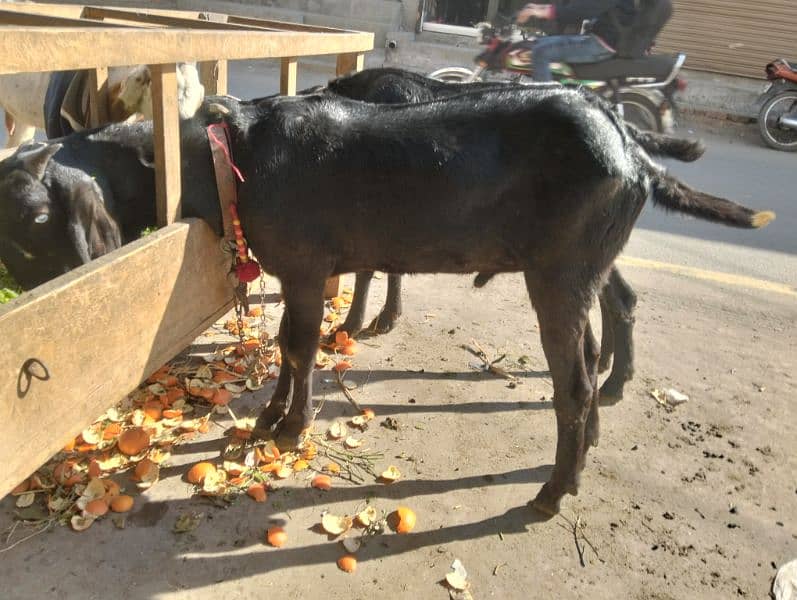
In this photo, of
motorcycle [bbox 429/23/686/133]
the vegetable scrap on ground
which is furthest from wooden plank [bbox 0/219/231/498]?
motorcycle [bbox 429/23/686/133]

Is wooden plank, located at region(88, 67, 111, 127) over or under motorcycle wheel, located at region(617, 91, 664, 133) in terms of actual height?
over

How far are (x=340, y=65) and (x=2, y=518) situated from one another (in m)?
3.31

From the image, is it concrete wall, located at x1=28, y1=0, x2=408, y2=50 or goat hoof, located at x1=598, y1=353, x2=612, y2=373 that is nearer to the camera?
goat hoof, located at x1=598, y1=353, x2=612, y2=373

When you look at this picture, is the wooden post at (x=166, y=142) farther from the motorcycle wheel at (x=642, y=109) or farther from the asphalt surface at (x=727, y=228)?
the motorcycle wheel at (x=642, y=109)

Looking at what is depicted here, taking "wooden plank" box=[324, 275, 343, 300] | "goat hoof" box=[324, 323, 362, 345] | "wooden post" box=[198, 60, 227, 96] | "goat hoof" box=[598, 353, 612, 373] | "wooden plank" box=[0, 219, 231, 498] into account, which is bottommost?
"goat hoof" box=[324, 323, 362, 345]

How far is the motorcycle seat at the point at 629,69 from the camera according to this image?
978 cm

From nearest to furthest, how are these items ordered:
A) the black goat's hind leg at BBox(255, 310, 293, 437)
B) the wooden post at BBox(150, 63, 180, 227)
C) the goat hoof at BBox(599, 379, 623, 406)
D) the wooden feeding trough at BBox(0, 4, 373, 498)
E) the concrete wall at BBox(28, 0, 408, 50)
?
the wooden feeding trough at BBox(0, 4, 373, 498)
the wooden post at BBox(150, 63, 180, 227)
the black goat's hind leg at BBox(255, 310, 293, 437)
the goat hoof at BBox(599, 379, 623, 406)
the concrete wall at BBox(28, 0, 408, 50)

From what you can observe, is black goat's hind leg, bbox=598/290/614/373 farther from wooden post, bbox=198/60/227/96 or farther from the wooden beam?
wooden post, bbox=198/60/227/96

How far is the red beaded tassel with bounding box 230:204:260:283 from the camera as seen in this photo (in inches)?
109

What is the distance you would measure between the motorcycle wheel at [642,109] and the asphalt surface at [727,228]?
0.96 m

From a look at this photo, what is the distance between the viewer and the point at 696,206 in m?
2.81

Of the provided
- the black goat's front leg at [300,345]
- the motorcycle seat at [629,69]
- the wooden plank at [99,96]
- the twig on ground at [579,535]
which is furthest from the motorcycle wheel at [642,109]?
the black goat's front leg at [300,345]

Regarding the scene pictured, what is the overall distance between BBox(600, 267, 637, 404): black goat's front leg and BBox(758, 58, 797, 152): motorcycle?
9431 millimetres

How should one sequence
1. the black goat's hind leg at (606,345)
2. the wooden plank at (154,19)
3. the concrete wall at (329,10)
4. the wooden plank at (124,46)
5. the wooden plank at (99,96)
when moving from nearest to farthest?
the wooden plank at (124,46) < the wooden plank at (154,19) < the wooden plank at (99,96) < the black goat's hind leg at (606,345) < the concrete wall at (329,10)
